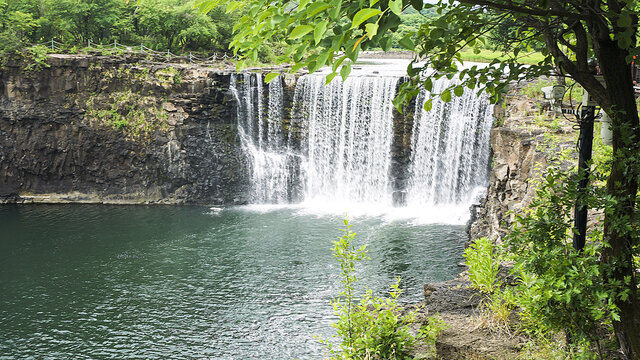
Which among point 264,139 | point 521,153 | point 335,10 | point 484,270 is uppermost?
point 335,10

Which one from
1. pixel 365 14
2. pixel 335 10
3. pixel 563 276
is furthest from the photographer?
pixel 563 276

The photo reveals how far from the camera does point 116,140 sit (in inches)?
1182

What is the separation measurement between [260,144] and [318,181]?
3.82 m

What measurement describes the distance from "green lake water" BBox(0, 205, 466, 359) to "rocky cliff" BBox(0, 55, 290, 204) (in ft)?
8.17

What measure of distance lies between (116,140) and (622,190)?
28408 mm

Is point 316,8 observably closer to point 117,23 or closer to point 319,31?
point 319,31

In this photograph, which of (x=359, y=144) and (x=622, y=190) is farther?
(x=359, y=144)

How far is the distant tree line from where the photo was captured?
107 feet

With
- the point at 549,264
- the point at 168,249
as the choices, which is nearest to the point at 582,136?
the point at 549,264

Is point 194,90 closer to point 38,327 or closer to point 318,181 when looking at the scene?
point 318,181

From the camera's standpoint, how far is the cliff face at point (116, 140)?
29.7m

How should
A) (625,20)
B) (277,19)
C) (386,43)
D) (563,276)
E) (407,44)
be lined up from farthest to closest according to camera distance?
(563,276) < (625,20) < (277,19) < (407,44) < (386,43)

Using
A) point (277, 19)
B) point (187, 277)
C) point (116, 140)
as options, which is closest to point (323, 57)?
point (277, 19)

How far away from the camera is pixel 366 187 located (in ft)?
98.1
